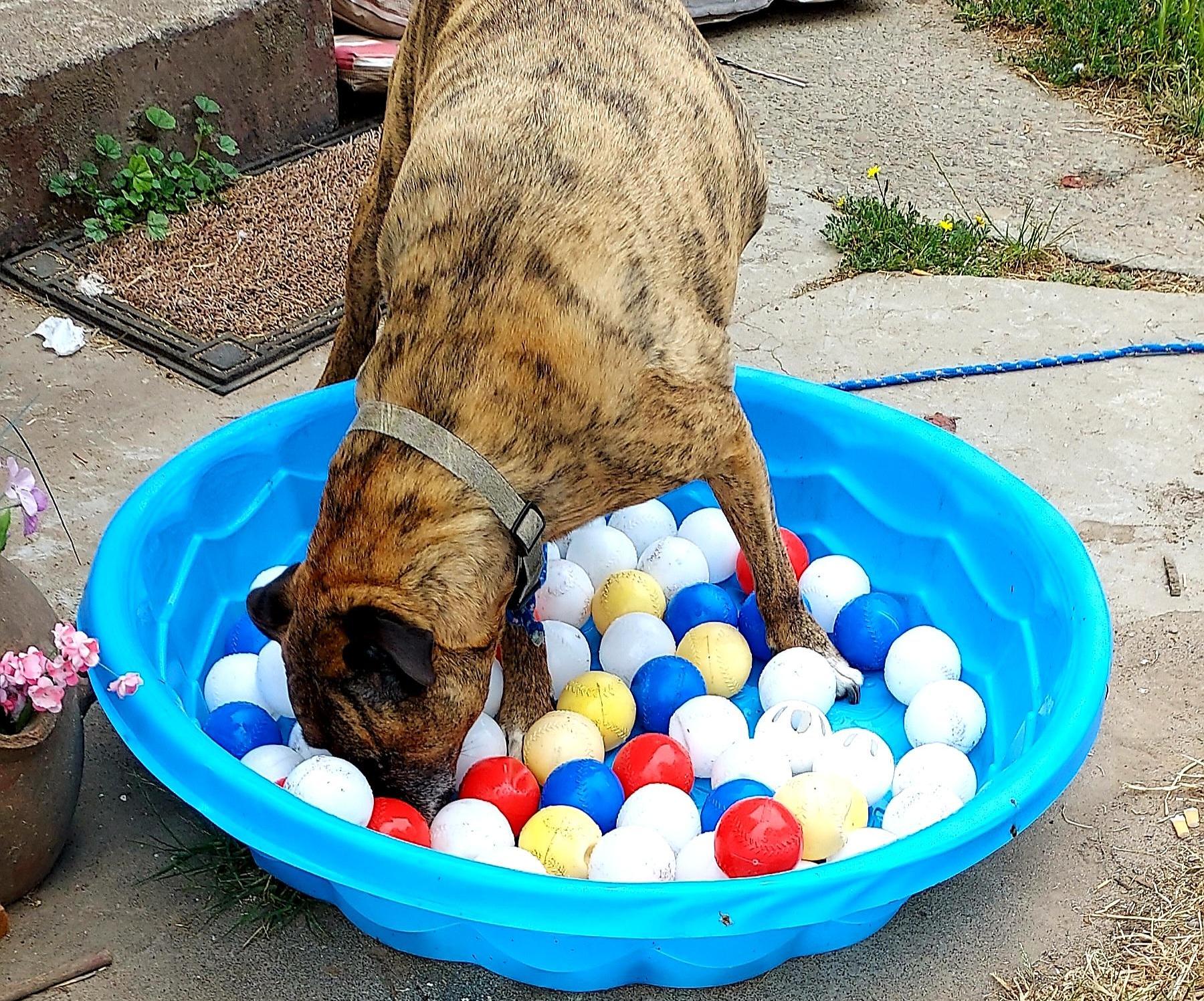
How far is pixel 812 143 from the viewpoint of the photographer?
23.2 ft

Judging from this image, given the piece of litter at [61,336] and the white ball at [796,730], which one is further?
the piece of litter at [61,336]

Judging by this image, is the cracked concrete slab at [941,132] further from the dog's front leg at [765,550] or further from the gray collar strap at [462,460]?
the gray collar strap at [462,460]

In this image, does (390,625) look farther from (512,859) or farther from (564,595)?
(564,595)

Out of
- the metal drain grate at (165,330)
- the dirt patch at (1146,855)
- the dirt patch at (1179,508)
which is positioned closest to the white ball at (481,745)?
the dirt patch at (1146,855)

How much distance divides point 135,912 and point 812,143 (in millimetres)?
5258

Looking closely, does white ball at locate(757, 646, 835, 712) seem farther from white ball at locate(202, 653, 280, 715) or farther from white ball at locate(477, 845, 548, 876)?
white ball at locate(202, 653, 280, 715)

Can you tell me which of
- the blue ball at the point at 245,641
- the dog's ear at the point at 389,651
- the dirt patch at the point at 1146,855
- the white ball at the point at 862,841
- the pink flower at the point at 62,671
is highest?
the dog's ear at the point at 389,651

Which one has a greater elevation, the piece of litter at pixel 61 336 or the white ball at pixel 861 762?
the white ball at pixel 861 762

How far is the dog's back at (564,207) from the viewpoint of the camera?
2.84 metres

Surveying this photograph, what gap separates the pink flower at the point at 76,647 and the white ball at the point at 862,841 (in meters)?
1.67

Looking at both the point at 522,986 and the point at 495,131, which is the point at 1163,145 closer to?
the point at 495,131

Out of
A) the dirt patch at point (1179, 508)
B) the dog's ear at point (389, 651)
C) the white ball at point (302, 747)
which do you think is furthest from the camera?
the dirt patch at point (1179, 508)

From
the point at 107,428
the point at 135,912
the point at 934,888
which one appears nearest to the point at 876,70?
the point at 107,428

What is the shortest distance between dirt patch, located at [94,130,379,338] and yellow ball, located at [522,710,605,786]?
2.35 meters
